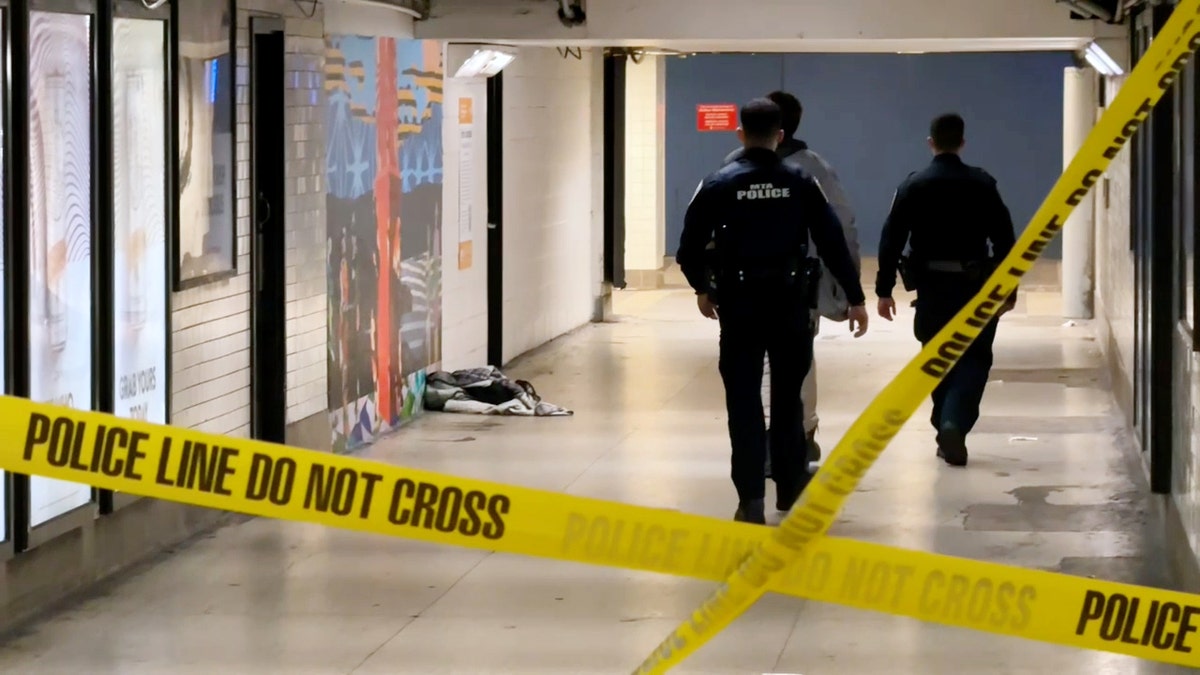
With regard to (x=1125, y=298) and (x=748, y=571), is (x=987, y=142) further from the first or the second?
(x=748, y=571)

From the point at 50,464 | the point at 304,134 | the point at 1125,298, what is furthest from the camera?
the point at 1125,298

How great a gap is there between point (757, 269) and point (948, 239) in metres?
1.84

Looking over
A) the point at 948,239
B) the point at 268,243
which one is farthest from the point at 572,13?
the point at 948,239

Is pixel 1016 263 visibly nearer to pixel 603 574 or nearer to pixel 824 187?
pixel 603 574

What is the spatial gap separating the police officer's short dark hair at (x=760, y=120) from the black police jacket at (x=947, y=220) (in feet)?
4.99

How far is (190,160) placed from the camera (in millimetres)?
7570

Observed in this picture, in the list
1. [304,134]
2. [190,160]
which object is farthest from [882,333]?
[190,160]

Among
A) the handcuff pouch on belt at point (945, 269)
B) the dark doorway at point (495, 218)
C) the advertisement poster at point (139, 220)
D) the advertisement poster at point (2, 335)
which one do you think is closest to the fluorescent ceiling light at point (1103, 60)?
the handcuff pouch on belt at point (945, 269)

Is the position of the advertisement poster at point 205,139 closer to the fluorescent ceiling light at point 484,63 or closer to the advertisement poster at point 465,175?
the fluorescent ceiling light at point 484,63

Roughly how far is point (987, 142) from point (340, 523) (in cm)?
2155

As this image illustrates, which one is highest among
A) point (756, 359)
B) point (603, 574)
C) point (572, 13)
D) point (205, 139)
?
point (572, 13)

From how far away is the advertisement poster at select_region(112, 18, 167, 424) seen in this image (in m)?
6.83

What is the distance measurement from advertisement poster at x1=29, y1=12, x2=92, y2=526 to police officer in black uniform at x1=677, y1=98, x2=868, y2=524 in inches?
88.8

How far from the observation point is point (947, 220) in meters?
8.74
